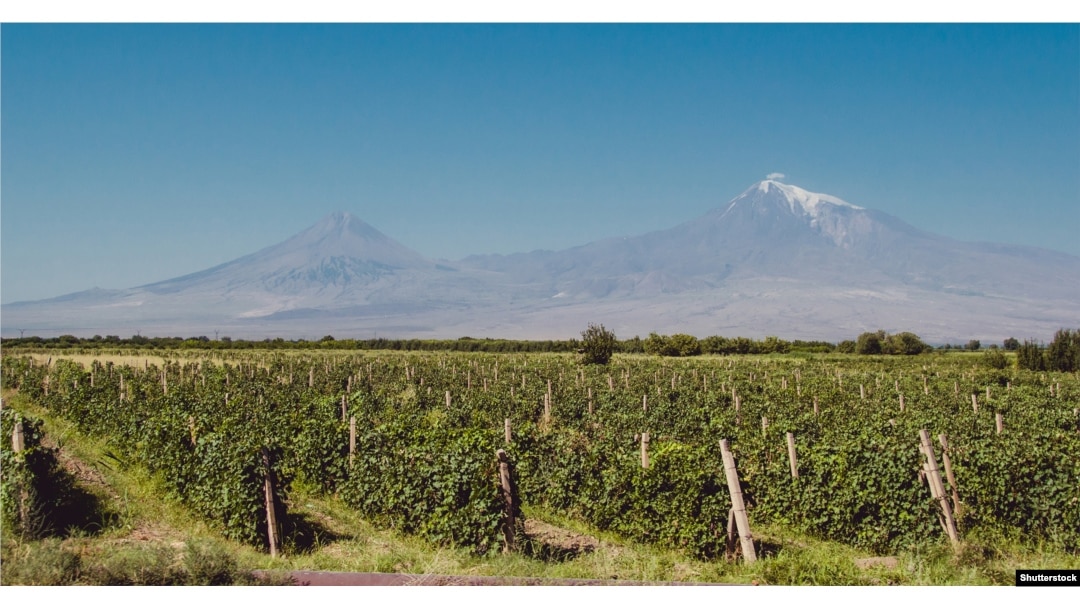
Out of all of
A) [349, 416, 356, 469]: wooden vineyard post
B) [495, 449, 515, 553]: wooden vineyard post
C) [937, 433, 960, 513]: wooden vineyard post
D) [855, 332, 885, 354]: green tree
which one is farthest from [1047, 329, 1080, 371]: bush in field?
[495, 449, 515, 553]: wooden vineyard post

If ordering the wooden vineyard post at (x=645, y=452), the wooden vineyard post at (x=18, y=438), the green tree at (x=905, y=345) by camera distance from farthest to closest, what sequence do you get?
1. the green tree at (x=905, y=345)
2. the wooden vineyard post at (x=645, y=452)
3. the wooden vineyard post at (x=18, y=438)

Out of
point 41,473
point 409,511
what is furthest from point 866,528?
point 41,473

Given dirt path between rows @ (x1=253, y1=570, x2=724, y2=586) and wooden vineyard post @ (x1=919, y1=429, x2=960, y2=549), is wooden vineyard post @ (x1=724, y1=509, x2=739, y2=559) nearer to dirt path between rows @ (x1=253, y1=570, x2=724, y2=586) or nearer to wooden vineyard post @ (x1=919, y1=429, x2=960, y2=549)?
dirt path between rows @ (x1=253, y1=570, x2=724, y2=586)

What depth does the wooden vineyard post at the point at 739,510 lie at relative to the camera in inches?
420

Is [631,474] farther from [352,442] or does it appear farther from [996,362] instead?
[996,362]

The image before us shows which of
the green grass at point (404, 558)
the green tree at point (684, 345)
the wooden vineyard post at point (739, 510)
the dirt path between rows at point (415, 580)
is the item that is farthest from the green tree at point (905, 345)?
the dirt path between rows at point (415, 580)

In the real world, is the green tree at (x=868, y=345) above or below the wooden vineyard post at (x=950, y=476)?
below

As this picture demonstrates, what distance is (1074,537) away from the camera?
11.9 metres

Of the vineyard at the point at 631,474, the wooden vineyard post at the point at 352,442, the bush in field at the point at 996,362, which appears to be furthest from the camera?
the bush in field at the point at 996,362

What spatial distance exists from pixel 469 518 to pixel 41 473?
6575 mm

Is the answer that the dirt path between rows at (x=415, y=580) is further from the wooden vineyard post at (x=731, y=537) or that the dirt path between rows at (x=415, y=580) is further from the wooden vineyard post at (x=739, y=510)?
the wooden vineyard post at (x=731, y=537)

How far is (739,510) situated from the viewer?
10.9 metres

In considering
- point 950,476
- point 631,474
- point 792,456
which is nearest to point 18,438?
point 631,474
